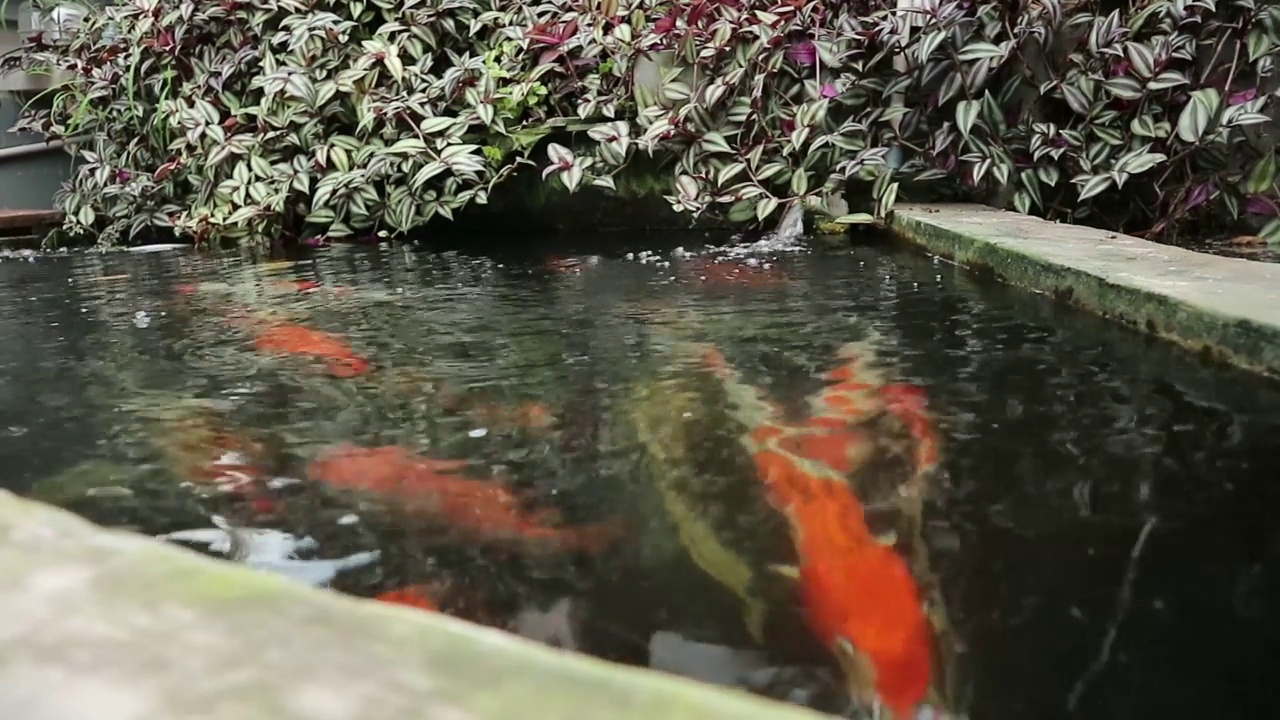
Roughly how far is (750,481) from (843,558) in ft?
0.52

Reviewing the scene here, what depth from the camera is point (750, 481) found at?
825mm

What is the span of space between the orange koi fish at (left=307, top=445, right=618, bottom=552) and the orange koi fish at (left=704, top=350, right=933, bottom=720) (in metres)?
0.16

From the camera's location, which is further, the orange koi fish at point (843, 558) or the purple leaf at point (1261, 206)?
A: the purple leaf at point (1261, 206)

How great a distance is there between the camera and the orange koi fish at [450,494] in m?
0.72

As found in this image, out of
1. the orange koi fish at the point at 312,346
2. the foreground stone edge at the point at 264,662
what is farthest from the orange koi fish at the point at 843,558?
the orange koi fish at the point at 312,346

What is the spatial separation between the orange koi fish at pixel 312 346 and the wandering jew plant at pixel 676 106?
1522 millimetres

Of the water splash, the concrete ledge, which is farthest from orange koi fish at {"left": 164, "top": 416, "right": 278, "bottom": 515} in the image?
the water splash

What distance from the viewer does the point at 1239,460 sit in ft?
2.78

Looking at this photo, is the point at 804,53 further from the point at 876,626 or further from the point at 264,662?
the point at 264,662

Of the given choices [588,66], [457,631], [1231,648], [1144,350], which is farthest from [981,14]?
[457,631]

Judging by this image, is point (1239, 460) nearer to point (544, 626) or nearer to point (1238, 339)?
point (1238, 339)

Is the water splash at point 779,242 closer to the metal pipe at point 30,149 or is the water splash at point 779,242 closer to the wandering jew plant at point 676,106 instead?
the wandering jew plant at point 676,106

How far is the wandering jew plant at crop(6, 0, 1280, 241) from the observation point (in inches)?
97.3

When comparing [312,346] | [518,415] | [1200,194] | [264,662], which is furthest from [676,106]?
[264,662]
